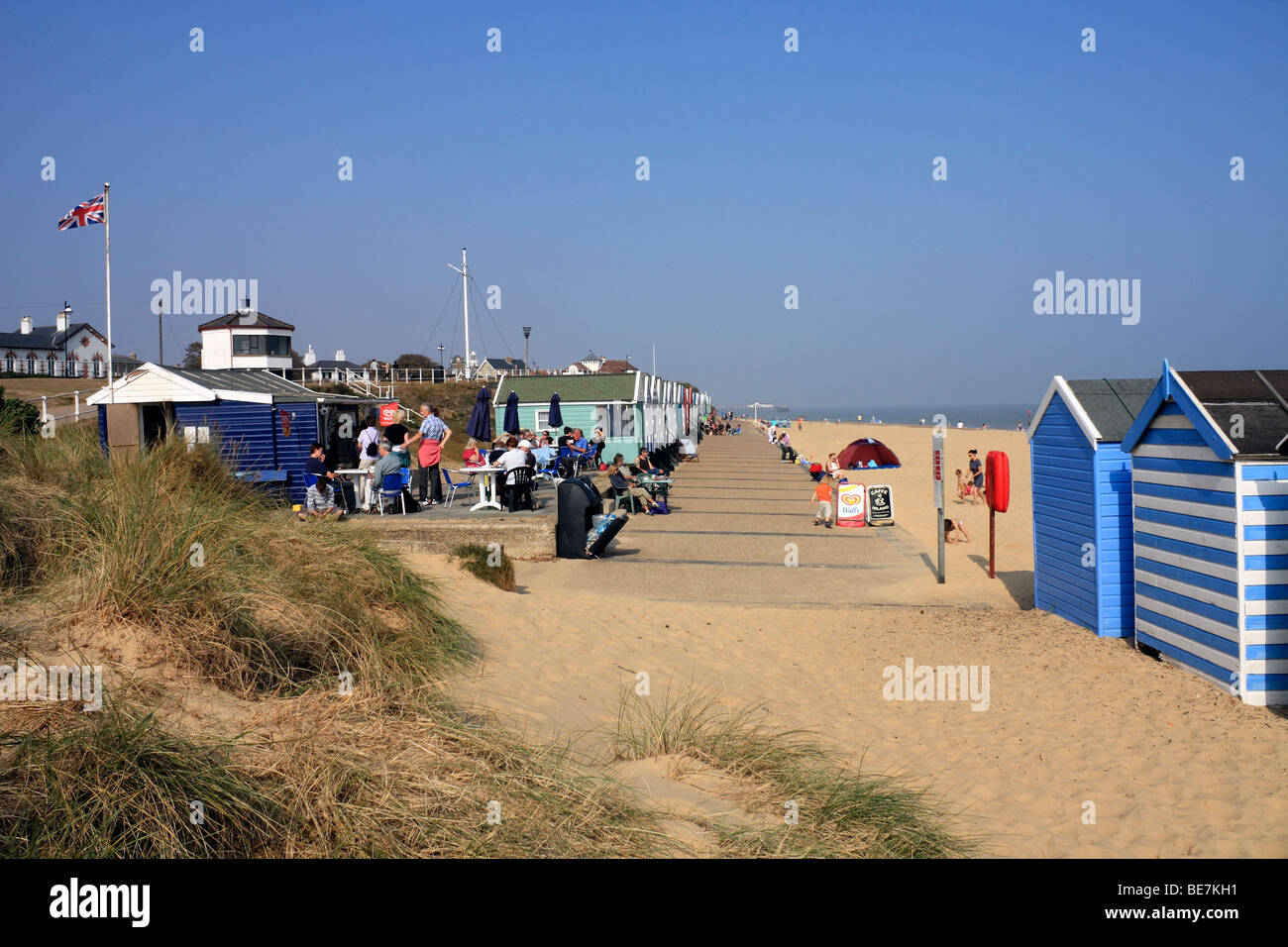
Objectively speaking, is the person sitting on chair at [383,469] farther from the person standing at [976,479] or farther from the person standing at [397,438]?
the person standing at [976,479]

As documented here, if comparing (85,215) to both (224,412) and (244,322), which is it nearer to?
(224,412)

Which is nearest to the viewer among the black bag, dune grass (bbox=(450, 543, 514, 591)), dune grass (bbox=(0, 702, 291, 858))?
dune grass (bbox=(0, 702, 291, 858))

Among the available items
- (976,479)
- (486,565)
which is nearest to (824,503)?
(976,479)

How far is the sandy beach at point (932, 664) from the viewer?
4.99m

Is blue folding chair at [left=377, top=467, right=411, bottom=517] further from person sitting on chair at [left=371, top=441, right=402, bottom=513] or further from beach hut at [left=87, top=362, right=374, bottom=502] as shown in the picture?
beach hut at [left=87, top=362, right=374, bottom=502]

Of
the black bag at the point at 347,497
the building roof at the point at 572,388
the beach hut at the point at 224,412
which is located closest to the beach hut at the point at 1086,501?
the black bag at the point at 347,497

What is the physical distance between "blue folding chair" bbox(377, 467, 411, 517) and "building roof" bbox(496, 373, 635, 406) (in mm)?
15955

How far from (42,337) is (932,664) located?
7960 cm

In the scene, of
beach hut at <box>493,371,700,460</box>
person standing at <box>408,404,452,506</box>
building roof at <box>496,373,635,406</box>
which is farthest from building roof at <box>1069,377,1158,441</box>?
building roof at <box>496,373,635,406</box>

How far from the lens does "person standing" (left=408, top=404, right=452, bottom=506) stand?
44.9 feet

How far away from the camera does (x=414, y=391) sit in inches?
2160

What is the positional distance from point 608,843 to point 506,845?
0.41 m

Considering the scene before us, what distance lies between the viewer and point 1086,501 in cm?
877

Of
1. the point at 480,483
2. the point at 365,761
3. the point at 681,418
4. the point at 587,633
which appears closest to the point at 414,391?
the point at 681,418
